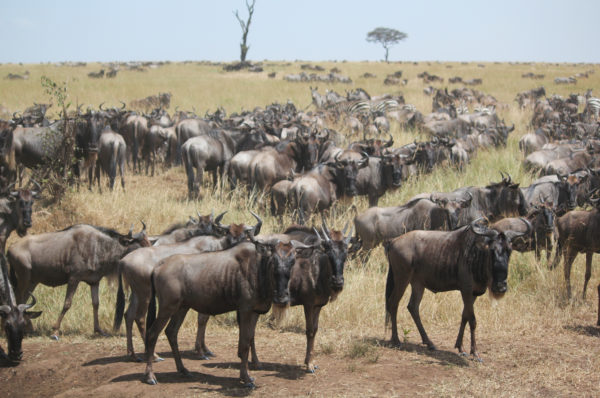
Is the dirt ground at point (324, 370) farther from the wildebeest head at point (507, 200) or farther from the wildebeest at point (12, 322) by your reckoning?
the wildebeest head at point (507, 200)

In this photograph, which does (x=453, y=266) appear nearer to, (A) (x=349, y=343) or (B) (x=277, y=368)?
(A) (x=349, y=343)

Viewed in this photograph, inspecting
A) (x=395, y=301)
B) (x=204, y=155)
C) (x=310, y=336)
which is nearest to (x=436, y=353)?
(x=395, y=301)

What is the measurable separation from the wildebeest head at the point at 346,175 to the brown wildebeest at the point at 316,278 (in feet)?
17.2

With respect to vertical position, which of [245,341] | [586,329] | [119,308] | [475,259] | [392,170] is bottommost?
[586,329]

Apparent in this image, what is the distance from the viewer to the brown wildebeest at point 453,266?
6266 millimetres

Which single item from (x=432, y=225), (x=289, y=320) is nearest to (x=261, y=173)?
(x=432, y=225)

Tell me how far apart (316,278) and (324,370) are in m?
0.86

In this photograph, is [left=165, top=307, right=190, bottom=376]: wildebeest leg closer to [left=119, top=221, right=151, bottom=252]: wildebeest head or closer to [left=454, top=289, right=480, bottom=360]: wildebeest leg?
[left=119, top=221, right=151, bottom=252]: wildebeest head

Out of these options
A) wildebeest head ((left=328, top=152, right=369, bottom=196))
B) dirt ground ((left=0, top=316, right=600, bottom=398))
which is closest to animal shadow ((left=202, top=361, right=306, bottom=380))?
dirt ground ((left=0, top=316, right=600, bottom=398))

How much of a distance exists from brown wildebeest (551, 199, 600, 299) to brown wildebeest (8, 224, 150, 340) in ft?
17.9

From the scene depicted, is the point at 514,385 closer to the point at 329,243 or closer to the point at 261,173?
the point at 329,243

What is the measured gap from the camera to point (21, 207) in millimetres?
8992

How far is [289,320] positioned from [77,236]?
2.68 metres
